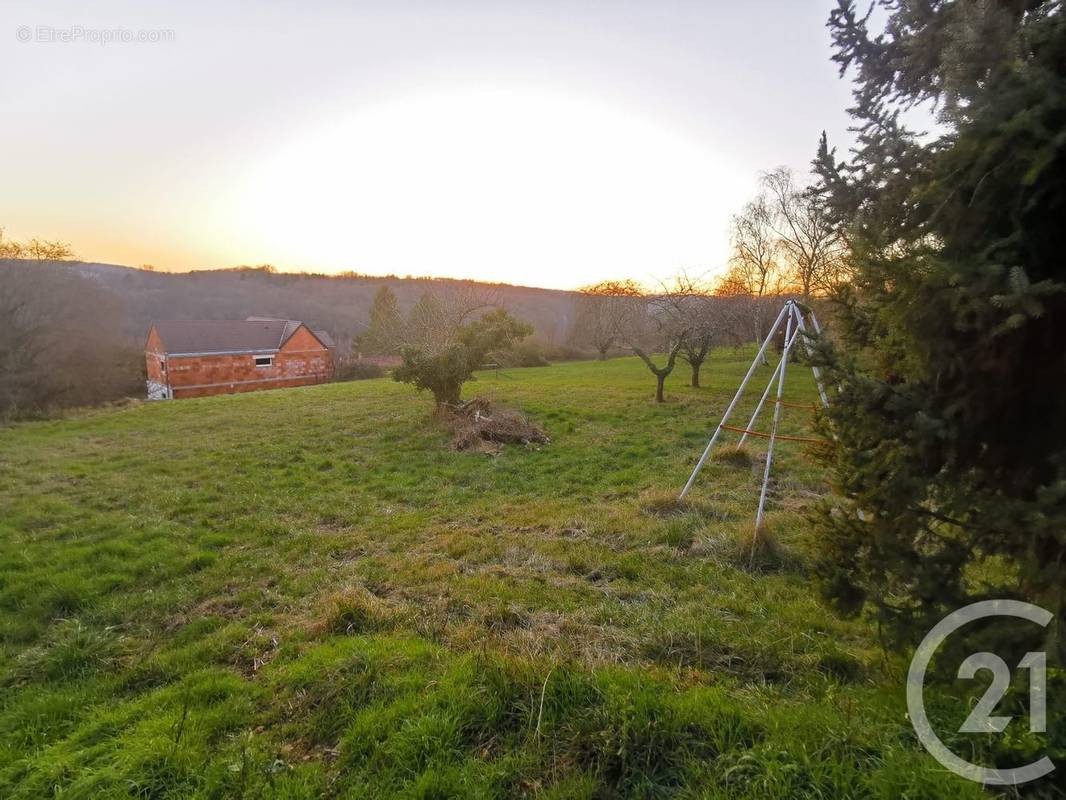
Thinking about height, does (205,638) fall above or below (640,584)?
below

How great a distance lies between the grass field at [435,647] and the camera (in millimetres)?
2135

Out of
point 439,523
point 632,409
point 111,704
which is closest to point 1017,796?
point 111,704

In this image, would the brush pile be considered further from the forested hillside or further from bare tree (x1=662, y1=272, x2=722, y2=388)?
the forested hillside

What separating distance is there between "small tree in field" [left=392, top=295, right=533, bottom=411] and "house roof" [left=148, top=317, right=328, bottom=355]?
1105 inches

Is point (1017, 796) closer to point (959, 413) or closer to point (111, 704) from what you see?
point (959, 413)

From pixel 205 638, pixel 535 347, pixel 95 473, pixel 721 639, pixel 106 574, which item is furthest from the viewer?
pixel 535 347

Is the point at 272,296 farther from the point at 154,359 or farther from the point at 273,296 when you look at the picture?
the point at 154,359

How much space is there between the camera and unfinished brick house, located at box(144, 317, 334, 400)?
3167 cm

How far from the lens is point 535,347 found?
110 ft

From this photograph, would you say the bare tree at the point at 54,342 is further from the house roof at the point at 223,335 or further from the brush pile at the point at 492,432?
the brush pile at the point at 492,432

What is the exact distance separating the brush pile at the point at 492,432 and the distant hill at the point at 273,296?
32.2 meters

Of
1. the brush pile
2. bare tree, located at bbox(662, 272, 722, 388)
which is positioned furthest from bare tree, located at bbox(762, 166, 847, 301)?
the brush pile

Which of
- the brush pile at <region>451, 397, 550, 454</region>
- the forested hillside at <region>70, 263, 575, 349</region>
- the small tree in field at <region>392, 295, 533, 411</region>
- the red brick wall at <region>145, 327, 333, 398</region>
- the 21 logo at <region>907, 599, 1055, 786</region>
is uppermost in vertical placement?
the forested hillside at <region>70, 263, 575, 349</region>

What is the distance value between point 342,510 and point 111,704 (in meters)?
3.71
